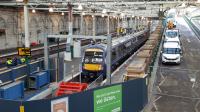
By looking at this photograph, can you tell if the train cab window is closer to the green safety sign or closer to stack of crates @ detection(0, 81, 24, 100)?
stack of crates @ detection(0, 81, 24, 100)

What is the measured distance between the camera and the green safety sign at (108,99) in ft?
39.7

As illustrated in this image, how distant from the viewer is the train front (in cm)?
2436

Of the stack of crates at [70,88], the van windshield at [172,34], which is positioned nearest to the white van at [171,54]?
the van windshield at [172,34]

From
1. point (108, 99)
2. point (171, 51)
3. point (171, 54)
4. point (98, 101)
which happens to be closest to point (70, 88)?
point (108, 99)

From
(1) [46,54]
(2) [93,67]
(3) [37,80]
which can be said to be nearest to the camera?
(3) [37,80]

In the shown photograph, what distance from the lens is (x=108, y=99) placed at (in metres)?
12.5

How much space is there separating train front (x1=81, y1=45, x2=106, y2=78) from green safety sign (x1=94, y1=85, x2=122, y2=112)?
11.1m

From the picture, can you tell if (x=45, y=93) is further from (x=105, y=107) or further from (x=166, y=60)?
(x=166, y=60)

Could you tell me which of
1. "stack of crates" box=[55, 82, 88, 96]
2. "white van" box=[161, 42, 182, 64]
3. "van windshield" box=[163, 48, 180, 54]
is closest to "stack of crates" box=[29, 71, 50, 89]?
"stack of crates" box=[55, 82, 88, 96]

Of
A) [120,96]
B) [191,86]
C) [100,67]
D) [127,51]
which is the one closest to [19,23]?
[127,51]

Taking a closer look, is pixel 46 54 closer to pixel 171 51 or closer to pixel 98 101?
pixel 98 101

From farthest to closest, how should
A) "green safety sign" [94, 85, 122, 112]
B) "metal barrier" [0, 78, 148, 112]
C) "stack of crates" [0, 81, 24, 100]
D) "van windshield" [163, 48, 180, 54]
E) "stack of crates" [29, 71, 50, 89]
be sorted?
"van windshield" [163, 48, 180, 54]
"stack of crates" [29, 71, 50, 89]
"stack of crates" [0, 81, 24, 100]
"green safety sign" [94, 85, 122, 112]
"metal barrier" [0, 78, 148, 112]

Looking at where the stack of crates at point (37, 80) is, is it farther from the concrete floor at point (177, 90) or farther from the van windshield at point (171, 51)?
the van windshield at point (171, 51)

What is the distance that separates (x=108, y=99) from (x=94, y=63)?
12.2 meters
